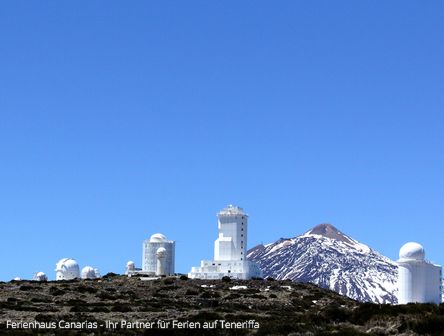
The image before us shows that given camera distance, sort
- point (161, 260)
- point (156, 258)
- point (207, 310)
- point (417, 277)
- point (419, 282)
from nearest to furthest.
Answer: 1. point (207, 310)
2. point (419, 282)
3. point (417, 277)
4. point (161, 260)
5. point (156, 258)

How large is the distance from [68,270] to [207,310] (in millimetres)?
55651

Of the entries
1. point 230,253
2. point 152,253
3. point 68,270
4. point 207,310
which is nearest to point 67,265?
point 68,270

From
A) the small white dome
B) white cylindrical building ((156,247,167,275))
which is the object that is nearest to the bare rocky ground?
white cylindrical building ((156,247,167,275))

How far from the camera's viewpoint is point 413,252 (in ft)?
229

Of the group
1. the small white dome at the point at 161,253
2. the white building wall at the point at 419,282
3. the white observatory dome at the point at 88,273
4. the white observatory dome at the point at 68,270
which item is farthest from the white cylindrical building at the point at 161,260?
the white building wall at the point at 419,282

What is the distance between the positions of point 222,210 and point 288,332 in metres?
65.1

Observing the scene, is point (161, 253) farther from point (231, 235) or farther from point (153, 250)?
point (231, 235)

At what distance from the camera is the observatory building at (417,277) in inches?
2719

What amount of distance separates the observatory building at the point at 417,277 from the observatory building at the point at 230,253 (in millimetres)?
24671

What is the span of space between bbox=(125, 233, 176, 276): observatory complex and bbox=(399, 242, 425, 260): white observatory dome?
33766mm

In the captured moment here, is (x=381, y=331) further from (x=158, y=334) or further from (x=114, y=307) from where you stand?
(x=114, y=307)

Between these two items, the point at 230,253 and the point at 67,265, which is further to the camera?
the point at 67,265

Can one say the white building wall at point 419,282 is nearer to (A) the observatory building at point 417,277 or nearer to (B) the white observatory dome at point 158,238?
(A) the observatory building at point 417,277

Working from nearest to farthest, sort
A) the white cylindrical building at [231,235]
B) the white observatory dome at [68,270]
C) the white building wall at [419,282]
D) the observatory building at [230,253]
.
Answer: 1. the white building wall at [419,282]
2. the observatory building at [230,253]
3. the white cylindrical building at [231,235]
4. the white observatory dome at [68,270]
